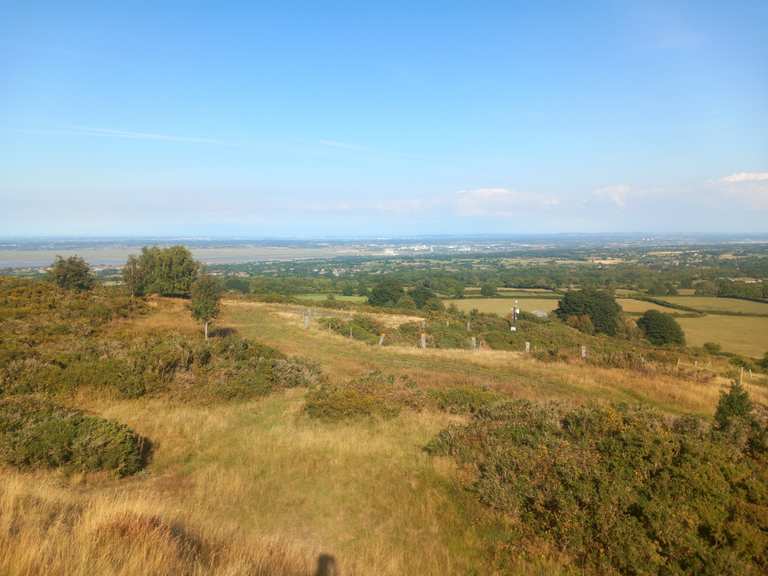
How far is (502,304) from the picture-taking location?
64.5 m

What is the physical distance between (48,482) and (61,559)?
3276mm

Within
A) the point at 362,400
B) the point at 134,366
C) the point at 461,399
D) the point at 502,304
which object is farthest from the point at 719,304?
the point at 134,366

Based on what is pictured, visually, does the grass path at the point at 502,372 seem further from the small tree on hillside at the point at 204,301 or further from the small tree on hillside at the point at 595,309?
the small tree on hillside at the point at 595,309

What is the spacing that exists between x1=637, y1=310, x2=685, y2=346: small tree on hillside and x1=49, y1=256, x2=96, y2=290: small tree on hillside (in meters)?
49.5

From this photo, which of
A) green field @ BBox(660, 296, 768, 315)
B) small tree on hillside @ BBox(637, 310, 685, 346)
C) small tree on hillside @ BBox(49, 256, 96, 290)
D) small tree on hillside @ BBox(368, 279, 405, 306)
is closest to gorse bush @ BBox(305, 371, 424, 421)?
small tree on hillside @ BBox(49, 256, 96, 290)

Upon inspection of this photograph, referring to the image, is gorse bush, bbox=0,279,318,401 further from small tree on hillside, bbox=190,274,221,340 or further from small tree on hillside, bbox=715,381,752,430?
small tree on hillside, bbox=715,381,752,430

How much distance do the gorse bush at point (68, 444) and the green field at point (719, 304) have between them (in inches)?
2690

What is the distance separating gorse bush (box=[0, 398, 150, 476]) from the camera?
6762 millimetres

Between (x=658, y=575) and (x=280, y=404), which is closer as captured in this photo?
(x=658, y=575)

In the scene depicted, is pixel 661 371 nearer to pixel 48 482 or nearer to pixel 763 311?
pixel 48 482

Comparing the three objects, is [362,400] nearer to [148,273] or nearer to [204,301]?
[204,301]

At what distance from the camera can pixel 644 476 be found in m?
5.51

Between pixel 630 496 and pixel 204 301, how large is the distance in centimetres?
2143

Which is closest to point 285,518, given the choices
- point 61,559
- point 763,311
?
point 61,559
